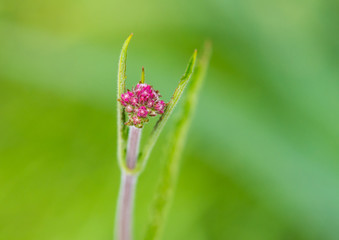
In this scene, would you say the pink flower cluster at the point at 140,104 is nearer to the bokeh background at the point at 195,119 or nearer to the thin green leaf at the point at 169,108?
the thin green leaf at the point at 169,108

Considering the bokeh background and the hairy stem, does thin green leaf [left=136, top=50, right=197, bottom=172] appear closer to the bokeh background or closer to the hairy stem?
the hairy stem

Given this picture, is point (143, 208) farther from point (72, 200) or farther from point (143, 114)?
point (143, 114)

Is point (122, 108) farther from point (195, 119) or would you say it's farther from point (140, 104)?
point (195, 119)

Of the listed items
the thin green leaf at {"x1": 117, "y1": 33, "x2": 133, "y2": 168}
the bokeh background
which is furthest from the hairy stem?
the bokeh background

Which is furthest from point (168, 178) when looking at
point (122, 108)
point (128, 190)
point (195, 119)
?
point (195, 119)

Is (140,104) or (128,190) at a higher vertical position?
(140,104)

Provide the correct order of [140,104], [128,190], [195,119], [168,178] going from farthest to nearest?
[195,119]
[168,178]
[128,190]
[140,104]

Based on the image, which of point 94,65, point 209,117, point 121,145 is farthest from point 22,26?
point 121,145
